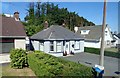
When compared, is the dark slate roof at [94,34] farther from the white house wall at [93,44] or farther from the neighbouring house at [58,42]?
the neighbouring house at [58,42]

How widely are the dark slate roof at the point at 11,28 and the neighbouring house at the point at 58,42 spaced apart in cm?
521

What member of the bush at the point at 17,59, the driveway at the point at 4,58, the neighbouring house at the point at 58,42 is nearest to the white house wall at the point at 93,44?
the neighbouring house at the point at 58,42

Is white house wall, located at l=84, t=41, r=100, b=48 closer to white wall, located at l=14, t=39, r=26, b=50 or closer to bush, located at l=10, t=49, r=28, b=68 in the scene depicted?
white wall, located at l=14, t=39, r=26, b=50

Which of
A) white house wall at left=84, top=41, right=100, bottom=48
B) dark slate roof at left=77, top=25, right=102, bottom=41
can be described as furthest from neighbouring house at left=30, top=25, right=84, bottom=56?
dark slate roof at left=77, top=25, right=102, bottom=41

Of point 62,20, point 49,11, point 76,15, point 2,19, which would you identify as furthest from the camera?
point 76,15

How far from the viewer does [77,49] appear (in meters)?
33.4

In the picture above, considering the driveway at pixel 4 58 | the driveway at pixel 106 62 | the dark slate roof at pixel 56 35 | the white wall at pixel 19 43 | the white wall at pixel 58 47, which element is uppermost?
the dark slate roof at pixel 56 35

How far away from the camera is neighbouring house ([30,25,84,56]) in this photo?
28.6m

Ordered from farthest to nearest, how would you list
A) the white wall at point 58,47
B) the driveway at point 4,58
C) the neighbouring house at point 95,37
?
the neighbouring house at point 95,37, the white wall at point 58,47, the driveway at point 4,58

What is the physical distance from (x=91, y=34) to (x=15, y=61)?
2709 centimetres

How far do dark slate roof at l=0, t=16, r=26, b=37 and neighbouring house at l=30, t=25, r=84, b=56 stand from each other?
205 inches

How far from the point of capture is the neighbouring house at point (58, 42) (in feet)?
93.8

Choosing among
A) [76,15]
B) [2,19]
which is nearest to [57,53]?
A: [2,19]

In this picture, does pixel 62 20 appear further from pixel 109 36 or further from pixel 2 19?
pixel 2 19
